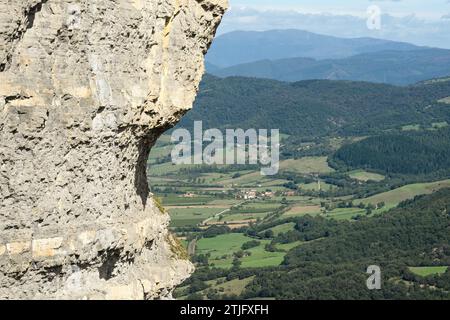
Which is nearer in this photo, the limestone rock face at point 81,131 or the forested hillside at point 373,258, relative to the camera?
the limestone rock face at point 81,131

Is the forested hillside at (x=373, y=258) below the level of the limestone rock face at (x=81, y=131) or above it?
below

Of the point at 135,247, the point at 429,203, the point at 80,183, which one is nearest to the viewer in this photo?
the point at 80,183

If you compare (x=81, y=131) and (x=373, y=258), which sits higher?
(x=81, y=131)

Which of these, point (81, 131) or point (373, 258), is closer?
point (81, 131)

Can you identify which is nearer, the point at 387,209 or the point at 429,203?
the point at 429,203

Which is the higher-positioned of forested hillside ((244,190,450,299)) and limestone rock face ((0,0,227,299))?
limestone rock face ((0,0,227,299))
